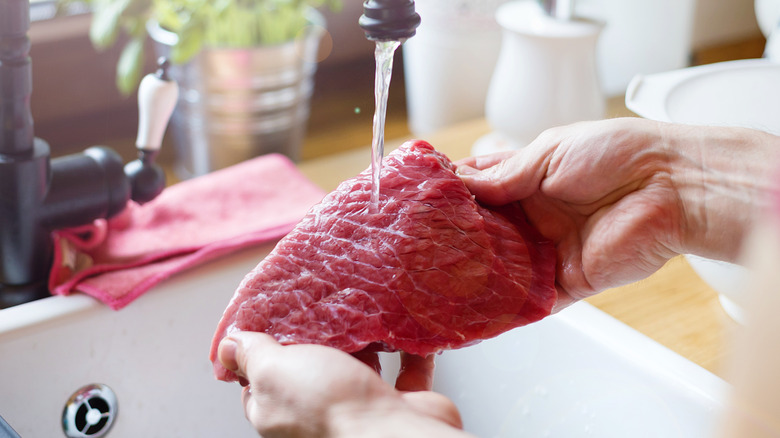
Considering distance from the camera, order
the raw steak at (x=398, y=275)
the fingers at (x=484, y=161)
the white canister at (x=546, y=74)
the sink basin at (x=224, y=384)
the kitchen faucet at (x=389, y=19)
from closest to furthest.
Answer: the kitchen faucet at (x=389, y=19) < the raw steak at (x=398, y=275) < the sink basin at (x=224, y=384) < the fingers at (x=484, y=161) < the white canister at (x=546, y=74)

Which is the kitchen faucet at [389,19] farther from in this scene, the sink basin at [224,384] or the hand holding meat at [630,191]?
the sink basin at [224,384]

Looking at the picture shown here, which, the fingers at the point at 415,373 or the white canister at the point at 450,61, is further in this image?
the white canister at the point at 450,61

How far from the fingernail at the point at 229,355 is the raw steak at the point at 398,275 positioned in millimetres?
23

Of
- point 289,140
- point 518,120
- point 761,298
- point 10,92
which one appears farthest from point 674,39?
point 761,298

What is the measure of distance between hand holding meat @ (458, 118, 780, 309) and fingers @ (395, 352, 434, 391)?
0.17m

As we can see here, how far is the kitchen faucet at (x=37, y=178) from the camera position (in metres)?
0.77

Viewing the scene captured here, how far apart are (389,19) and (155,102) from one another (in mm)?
499

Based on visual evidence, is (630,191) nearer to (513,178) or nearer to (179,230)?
(513,178)

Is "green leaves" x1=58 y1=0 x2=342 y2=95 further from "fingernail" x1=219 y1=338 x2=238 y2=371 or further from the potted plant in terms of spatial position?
"fingernail" x1=219 y1=338 x2=238 y2=371

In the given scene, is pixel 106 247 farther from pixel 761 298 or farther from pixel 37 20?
pixel 761 298

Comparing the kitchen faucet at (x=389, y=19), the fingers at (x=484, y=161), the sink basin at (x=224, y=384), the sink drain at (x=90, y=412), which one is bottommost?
the sink drain at (x=90, y=412)

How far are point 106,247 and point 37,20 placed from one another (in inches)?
26.4

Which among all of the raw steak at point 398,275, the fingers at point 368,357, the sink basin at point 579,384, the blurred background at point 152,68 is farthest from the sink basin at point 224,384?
the blurred background at point 152,68

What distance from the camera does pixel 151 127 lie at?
0.92 metres
